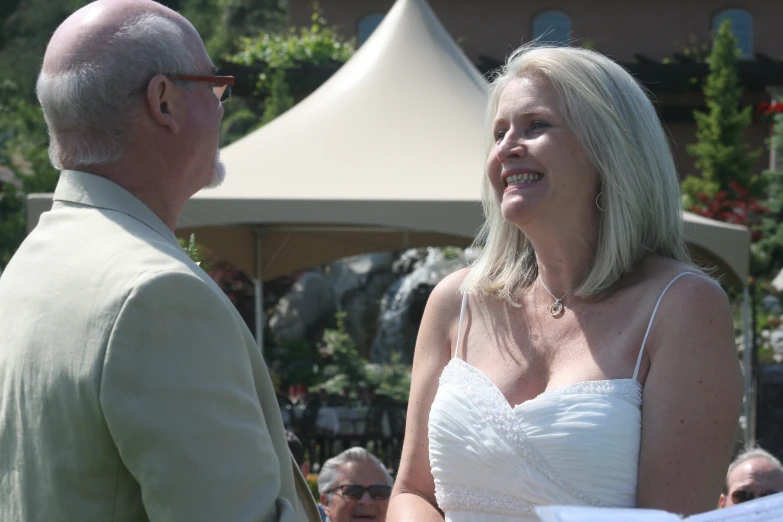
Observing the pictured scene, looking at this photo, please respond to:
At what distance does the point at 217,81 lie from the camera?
5.72ft

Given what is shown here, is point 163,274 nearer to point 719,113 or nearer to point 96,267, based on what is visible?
point 96,267

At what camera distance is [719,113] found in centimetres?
1794

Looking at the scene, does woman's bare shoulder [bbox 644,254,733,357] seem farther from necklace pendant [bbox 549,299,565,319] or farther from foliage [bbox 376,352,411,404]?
foliage [bbox 376,352,411,404]

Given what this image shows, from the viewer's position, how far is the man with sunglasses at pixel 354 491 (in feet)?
14.2

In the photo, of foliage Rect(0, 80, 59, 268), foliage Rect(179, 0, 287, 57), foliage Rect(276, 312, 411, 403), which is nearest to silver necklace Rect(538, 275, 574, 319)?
foliage Rect(276, 312, 411, 403)

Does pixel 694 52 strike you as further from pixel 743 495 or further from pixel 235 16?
pixel 743 495

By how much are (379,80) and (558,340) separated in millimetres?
5839

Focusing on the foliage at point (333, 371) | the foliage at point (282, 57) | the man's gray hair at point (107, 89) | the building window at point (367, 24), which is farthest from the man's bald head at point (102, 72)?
the building window at point (367, 24)

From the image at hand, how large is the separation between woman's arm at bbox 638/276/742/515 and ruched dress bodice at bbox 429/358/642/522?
1.9 inches

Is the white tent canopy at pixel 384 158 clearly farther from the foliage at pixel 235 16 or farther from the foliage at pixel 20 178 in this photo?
the foliage at pixel 235 16

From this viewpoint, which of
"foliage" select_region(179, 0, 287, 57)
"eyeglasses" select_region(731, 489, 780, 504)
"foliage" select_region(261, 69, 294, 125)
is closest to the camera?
"eyeglasses" select_region(731, 489, 780, 504)

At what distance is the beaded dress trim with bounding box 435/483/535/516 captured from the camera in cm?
226

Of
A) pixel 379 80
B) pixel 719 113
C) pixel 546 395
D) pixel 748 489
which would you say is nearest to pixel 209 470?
pixel 546 395

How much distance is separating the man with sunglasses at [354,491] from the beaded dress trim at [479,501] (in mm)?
2034
